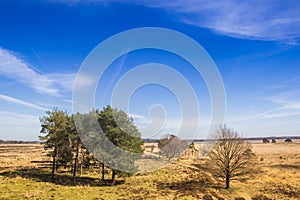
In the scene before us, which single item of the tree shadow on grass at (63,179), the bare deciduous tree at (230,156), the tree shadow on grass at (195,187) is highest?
the bare deciduous tree at (230,156)

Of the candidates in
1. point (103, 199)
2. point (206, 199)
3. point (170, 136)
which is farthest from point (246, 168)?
A: point (170, 136)

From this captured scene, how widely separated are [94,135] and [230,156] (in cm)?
2281

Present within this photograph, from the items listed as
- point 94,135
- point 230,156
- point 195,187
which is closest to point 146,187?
point 195,187

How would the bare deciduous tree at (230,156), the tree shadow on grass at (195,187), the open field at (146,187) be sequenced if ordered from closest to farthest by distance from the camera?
the open field at (146,187) → the tree shadow on grass at (195,187) → the bare deciduous tree at (230,156)

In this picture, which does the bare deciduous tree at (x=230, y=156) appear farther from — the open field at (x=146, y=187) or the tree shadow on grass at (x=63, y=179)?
the tree shadow on grass at (x=63, y=179)

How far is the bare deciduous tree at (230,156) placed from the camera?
43.6 m

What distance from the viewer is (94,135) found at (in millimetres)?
41656

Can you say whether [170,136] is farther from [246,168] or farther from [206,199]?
[206,199]

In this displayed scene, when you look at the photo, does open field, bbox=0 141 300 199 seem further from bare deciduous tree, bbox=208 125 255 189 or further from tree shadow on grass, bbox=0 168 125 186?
bare deciduous tree, bbox=208 125 255 189

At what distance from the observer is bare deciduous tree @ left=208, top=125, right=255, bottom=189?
143 feet

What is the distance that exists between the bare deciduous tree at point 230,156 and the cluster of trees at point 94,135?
1351 cm

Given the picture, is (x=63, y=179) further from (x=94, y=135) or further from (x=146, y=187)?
(x=146, y=187)

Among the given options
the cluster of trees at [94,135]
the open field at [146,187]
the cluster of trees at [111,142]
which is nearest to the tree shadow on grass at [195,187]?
the open field at [146,187]

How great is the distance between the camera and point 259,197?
39.2 metres
